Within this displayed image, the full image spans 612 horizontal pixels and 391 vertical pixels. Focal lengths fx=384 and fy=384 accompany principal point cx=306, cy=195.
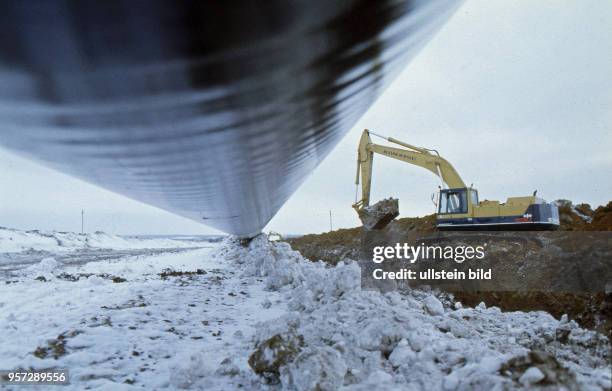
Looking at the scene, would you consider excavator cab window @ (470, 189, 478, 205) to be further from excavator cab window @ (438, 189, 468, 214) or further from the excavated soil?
the excavated soil

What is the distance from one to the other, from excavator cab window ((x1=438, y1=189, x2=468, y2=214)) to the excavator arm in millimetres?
762

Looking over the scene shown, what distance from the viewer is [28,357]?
303 centimetres

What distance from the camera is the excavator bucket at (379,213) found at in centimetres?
1042

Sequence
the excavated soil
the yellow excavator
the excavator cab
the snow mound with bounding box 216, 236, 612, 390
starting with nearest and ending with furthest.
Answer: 1. the snow mound with bounding box 216, 236, 612, 390
2. the excavated soil
3. the yellow excavator
4. the excavator cab

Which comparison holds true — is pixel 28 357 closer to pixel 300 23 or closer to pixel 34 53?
pixel 34 53

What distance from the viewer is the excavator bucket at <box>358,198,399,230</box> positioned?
10.4m

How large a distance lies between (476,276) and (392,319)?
5.72 m

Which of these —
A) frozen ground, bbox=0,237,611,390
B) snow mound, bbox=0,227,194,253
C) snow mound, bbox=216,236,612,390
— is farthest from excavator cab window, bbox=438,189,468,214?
snow mound, bbox=0,227,194,253

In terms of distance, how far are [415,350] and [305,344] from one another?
29.5 inches

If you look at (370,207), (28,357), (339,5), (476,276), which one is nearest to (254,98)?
(339,5)

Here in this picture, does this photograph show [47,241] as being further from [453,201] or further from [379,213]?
[453,201]

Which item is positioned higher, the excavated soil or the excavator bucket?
the excavator bucket

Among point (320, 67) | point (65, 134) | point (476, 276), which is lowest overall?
point (476, 276)

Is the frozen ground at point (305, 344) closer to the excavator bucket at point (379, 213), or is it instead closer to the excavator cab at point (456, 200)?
the excavator cab at point (456, 200)
